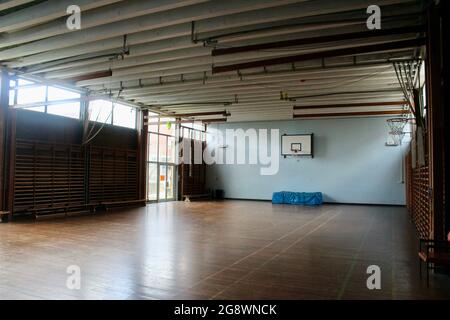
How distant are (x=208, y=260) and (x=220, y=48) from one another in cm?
430

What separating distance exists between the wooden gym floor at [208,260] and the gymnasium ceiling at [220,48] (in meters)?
3.31

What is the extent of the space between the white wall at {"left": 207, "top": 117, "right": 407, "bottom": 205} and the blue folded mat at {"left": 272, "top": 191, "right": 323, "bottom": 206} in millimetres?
570

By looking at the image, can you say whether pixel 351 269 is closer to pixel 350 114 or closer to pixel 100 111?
pixel 100 111

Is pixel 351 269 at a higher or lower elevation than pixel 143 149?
lower

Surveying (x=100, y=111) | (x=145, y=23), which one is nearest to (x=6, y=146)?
(x=100, y=111)

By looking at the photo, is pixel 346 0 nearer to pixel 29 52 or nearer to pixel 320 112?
pixel 29 52

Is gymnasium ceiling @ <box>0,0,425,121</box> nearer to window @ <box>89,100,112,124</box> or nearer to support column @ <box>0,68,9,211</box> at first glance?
support column @ <box>0,68,9,211</box>

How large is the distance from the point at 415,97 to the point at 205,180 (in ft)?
41.9

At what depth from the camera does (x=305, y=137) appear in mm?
15828

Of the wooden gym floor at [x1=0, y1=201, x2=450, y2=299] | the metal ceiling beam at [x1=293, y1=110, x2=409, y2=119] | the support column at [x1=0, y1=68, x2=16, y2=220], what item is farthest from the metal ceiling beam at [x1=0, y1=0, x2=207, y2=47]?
the metal ceiling beam at [x1=293, y1=110, x2=409, y2=119]

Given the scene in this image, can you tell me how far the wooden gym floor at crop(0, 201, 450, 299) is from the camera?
11.8ft

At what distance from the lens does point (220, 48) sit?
700 centimetres
